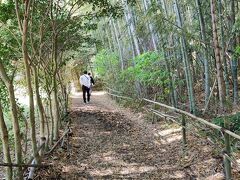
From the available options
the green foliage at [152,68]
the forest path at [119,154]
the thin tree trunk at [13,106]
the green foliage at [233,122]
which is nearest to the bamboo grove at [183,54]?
the green foliage at [152,68]

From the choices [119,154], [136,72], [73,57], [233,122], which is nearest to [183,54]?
[233,122]

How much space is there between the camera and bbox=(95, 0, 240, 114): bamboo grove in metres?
7.82

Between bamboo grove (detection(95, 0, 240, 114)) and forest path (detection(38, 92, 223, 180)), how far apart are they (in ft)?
4.24

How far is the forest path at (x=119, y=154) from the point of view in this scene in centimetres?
577

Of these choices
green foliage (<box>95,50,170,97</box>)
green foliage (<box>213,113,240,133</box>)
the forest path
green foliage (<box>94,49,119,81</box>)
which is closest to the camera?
the forest path

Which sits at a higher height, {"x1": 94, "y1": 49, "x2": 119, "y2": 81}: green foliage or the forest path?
{"x1": 94, "y1": 49, "x2": 119, "y2": 81}: green foliage

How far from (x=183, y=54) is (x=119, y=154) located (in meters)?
3.15

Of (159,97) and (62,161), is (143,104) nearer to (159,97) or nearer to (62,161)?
(159,97)

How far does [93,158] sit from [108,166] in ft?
2.22

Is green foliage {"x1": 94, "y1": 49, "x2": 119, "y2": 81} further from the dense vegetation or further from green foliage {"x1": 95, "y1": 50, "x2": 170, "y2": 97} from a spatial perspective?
the dense vegetation

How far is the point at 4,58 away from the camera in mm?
7105

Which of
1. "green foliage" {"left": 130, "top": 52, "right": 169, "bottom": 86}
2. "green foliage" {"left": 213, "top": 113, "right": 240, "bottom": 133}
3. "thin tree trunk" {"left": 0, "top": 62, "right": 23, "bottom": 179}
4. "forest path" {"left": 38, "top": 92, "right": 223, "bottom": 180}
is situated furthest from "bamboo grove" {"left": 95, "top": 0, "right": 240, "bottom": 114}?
"thin tree trunk" {"left": 0, "top": 62, "right": 23, "bottom": 179}

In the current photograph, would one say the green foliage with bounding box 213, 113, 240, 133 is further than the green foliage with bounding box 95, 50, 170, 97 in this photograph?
No

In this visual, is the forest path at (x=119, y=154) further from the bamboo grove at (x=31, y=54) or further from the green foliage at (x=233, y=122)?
the green foliage at (x=233, y=122)
